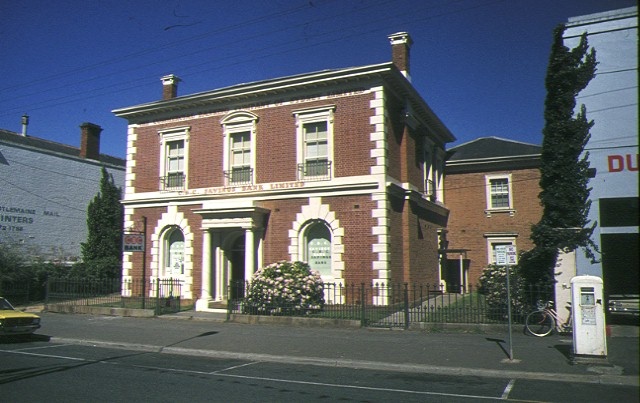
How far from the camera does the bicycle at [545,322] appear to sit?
13891mm

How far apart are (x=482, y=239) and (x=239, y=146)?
14377mm

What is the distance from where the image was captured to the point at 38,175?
29672 millimetres

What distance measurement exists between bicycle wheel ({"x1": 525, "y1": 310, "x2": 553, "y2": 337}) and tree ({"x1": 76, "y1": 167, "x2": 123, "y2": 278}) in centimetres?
2302

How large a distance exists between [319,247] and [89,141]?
21.1m

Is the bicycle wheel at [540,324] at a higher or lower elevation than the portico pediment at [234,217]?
lower

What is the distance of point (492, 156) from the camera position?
1151 inches

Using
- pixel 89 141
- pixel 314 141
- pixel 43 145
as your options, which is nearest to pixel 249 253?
pixel 314 141

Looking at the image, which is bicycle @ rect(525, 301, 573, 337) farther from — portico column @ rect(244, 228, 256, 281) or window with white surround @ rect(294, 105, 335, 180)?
portico column @ rect(244, 228, 256, 281)

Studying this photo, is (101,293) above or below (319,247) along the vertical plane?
below

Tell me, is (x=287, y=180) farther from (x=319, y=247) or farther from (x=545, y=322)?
(x=545, y=322)

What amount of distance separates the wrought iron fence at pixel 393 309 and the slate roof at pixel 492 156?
11932 mm

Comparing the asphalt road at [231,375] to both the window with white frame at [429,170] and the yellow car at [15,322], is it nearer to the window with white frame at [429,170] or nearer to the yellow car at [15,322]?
the yellow car at [15,322]

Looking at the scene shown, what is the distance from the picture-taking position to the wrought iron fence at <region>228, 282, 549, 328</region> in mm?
15344

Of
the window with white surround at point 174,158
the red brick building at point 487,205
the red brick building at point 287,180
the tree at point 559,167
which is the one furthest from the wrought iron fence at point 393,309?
the red brick building at point 487,205
